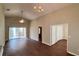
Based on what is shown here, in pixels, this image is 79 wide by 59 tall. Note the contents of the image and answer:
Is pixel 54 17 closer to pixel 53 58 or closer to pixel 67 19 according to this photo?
pixel 67 19

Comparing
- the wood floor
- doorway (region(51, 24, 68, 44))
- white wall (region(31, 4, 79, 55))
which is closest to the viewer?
white wall (region(31, 4, 79, 55))

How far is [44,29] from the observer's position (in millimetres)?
8891

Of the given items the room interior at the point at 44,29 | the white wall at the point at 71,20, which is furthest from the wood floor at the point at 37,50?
the white wall at the point at 71,20

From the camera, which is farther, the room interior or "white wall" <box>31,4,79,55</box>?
the room interior

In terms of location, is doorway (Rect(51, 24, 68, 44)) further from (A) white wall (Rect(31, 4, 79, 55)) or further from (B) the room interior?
(A) white wall (Rect(31, 4, 79, 55))

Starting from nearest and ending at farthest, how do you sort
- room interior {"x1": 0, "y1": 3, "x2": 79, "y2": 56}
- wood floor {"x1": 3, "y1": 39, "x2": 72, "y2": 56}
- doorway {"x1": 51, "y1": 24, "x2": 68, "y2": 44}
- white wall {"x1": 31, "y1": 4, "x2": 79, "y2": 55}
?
white wall {"x1": 31, "y1": 4, "x2": 79, "y2": 55}, room interior {"x1": 0, "y1": 3, "x2": 79, "y2": 56}, wood floor {"x1": 3, "y1": 39, "x2": 72, "y2": 56}, doorway {"x1": 51, "y1": 24, "x2": 68, "y2": 44}

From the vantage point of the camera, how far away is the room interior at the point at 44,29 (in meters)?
4.98

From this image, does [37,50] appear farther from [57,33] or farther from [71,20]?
[71,20]

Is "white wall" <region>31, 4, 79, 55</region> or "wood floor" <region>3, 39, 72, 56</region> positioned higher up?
"white wall" <region>31, 4, 79, 55</region>

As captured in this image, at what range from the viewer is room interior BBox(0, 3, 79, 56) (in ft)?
16.4

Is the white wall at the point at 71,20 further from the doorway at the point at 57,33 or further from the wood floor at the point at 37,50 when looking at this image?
the doorway at the point at 57,33

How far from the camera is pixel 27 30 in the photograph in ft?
41.5

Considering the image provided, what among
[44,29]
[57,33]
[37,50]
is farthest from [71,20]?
[44,29]

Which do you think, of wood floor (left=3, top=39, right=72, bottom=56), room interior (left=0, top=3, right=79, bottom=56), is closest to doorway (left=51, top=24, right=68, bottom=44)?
room interior (left=0, top=3, right=79, bottom=56)
